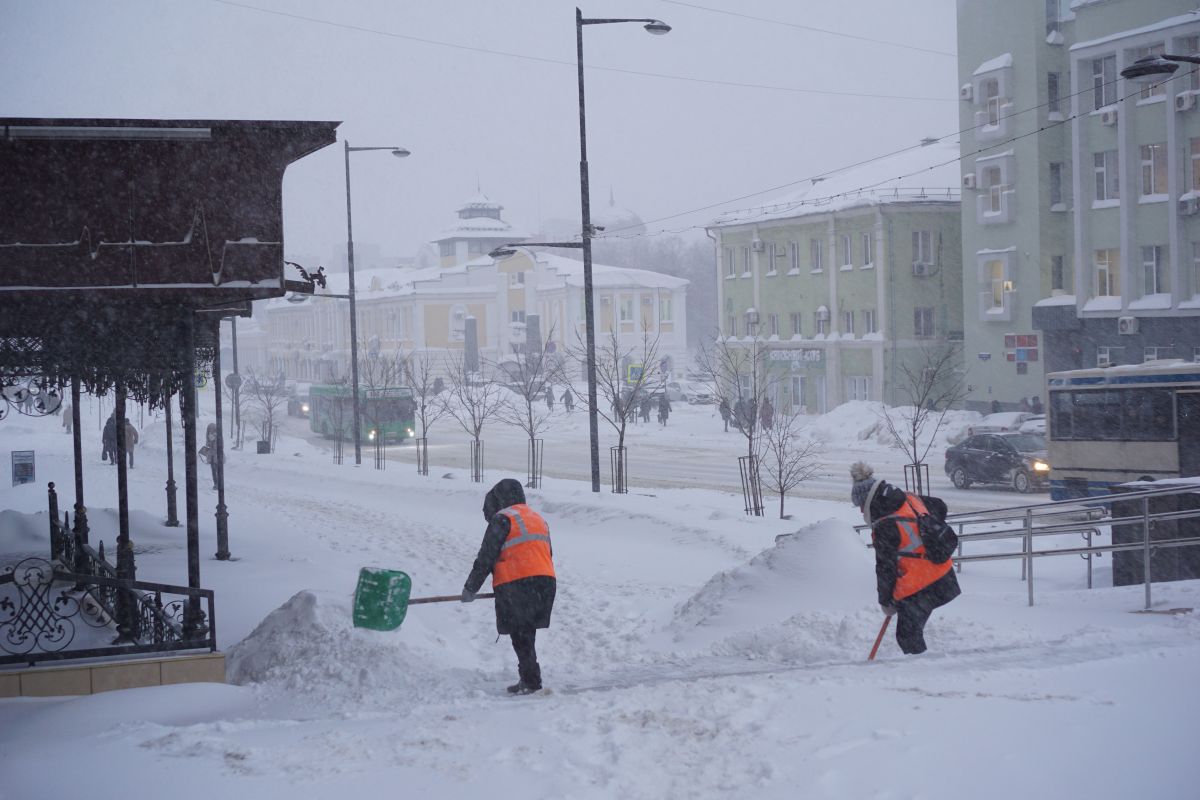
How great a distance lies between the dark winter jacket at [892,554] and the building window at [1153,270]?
3296cm

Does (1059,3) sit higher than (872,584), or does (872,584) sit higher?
(1059,3)

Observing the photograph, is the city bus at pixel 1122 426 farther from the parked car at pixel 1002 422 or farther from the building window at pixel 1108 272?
the building window at pixel 1108 272

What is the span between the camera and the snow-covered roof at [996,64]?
137 ft

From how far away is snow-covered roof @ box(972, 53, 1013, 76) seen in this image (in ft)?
137

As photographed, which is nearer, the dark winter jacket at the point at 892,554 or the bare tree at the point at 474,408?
the dark winter jacket at the point at 892,554

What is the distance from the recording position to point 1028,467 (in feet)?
82.9

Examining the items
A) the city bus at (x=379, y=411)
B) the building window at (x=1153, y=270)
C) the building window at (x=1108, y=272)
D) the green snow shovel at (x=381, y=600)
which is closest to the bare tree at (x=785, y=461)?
the green snow shovel at (x=381, y=600)

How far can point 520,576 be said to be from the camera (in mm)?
7375

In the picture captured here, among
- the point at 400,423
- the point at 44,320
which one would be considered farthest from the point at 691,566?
the point at 400,423

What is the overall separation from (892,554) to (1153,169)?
33.9 metres

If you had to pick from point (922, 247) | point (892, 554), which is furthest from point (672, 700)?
point (922, 247)

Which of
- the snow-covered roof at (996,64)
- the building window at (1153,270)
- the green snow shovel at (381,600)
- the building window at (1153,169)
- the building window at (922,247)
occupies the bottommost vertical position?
the green snow shovel at (381,600)

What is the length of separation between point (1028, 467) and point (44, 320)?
21.7 m

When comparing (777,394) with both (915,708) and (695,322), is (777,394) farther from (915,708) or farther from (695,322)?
(695,322)
